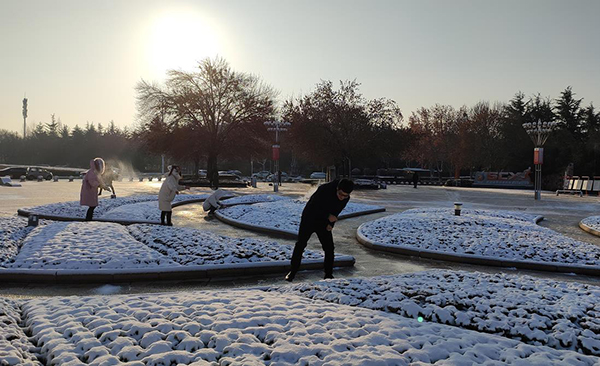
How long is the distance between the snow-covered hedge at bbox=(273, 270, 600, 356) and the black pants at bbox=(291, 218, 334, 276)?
853 mm

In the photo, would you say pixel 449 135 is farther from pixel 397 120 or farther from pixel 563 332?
pixel 563 332

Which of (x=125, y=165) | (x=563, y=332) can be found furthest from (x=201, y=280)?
(x=125, y=165)

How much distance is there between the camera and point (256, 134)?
42000 millimetres

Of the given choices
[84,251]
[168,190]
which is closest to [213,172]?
[168,190]

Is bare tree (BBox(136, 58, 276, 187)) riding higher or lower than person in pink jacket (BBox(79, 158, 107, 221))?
higher

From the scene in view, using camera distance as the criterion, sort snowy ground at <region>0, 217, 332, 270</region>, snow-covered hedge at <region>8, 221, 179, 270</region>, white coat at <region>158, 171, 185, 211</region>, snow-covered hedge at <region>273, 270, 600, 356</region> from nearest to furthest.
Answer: snow-covered hedge at <region>273, 270, 600, 356</region> → snow-covered hedge at <region>8, 221, 179, 270</region> → snowy ground at <region>0, 217, 332, 270</region> → white coat at <region>158, 171, 185, 211</region>

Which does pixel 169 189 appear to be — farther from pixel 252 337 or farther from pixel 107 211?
pixel 252 337

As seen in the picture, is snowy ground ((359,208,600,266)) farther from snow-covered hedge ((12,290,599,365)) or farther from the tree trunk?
the tree trunk

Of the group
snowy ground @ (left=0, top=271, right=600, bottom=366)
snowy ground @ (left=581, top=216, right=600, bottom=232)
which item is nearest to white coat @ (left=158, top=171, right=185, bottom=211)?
snowy ground @ (left=0, top=271, right=600, bottom=366)

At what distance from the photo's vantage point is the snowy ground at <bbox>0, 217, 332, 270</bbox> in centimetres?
740

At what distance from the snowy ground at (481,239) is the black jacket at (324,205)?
13.6 feet

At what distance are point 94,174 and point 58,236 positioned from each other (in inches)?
127

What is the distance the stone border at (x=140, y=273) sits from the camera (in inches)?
271

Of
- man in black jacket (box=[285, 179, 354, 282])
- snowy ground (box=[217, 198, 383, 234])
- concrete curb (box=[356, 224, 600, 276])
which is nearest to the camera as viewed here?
man in black jacket (box=[285, 179, 354, 282])
